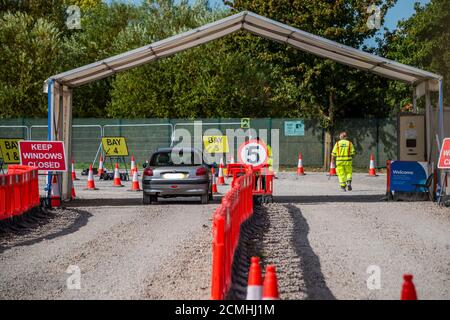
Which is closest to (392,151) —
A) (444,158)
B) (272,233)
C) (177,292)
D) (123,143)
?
(123,143)

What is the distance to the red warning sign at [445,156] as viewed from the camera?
21078 millimetres

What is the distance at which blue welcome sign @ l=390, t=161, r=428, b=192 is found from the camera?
23.0m

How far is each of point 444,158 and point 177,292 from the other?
12.9 m

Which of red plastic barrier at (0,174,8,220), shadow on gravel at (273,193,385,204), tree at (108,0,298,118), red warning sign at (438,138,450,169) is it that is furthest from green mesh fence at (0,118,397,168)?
red plastic barrier at (0,174,8,220)

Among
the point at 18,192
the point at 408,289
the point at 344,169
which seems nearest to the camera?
the point at 408,289

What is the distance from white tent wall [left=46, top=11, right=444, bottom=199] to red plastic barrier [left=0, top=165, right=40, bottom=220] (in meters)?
3.16

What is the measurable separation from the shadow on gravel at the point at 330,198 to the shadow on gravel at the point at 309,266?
18.7 ft

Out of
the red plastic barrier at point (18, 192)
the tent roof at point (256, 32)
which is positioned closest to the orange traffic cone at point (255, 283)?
the red plastic barrier at point (18, 192)

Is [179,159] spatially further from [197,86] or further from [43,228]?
[197,86]

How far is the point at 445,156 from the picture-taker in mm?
21203

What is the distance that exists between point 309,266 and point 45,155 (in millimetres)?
10666

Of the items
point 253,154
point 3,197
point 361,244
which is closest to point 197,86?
point 253,154

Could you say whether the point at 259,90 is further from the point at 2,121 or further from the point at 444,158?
the point at 444,158
